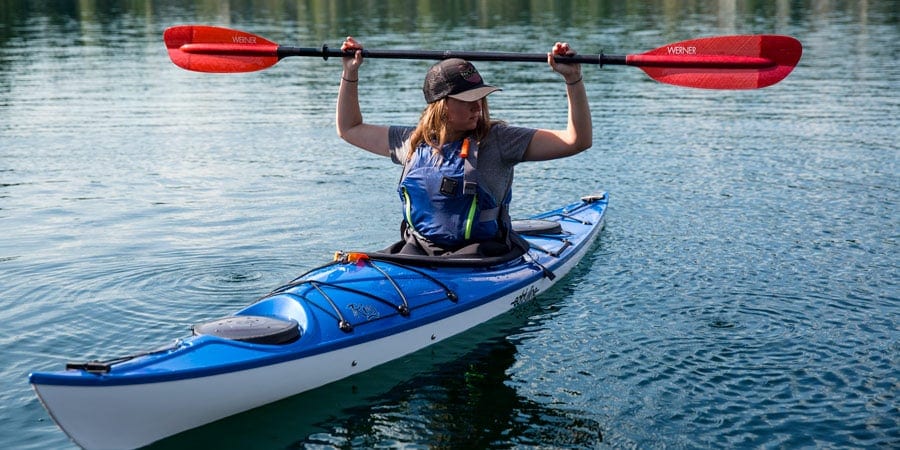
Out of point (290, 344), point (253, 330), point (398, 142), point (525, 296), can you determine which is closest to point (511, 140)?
point (398, 142)

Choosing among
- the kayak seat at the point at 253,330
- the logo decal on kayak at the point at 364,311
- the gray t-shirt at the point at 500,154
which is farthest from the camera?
the gray t-shirt at the point at 500,154

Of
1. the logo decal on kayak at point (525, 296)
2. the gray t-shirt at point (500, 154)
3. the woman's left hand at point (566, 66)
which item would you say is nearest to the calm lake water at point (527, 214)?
the logo decal on kayak at point (525, 296)

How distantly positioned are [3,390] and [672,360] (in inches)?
176

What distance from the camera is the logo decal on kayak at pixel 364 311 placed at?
6.18 metres

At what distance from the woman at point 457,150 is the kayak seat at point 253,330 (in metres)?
1.47

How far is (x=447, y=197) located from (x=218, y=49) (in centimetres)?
269

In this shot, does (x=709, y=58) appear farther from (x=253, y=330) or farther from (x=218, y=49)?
(x=218, y=49)

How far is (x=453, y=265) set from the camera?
22.5ft

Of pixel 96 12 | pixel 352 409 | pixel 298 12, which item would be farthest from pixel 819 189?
pixel 96 12

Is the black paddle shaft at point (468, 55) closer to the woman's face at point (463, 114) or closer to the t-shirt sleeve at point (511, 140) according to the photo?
the woman's face at point (463, 114)

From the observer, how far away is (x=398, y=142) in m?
7.09

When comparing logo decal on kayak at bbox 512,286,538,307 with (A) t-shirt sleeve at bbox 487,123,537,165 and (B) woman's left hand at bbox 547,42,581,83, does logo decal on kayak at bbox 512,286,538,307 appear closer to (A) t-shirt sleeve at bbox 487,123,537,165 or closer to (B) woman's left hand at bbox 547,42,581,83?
(A) t-shirt sleeve at bbox 487,123,537,165

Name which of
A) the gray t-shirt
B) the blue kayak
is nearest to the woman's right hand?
the gray t-shirt

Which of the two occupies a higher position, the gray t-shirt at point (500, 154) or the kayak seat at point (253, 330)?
the gray t-shirt at point (500, 154)
